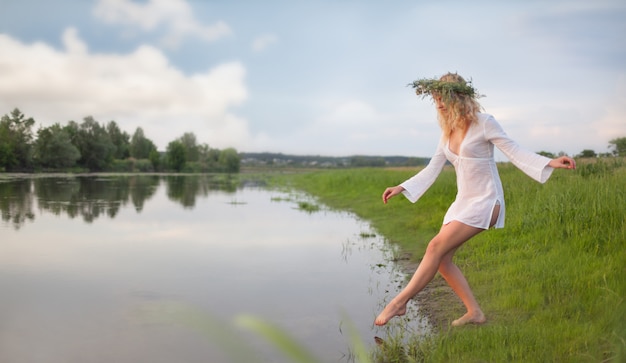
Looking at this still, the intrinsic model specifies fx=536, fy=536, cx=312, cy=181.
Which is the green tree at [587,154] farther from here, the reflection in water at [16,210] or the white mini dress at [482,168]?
the reflection in water at [16,210]

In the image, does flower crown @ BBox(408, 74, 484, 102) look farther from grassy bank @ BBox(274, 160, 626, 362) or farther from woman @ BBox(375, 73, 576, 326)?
grassy bank @ BBox(274, 160, 626, 362)

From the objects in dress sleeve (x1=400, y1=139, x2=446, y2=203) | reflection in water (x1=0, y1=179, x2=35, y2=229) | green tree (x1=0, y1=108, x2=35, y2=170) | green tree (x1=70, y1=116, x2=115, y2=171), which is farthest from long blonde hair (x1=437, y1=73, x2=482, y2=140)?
green tree (x1=70, y1=116, x2=115, y2=171)

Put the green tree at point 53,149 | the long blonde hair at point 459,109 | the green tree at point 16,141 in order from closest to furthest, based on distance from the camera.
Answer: the long blonde hair at point 459,109 < the green tree at point 16,141 < the green tree at point 53,149

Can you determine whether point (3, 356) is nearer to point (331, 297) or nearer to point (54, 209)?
point (331, 297)

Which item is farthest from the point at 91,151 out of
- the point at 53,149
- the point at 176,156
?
the point at 176,156

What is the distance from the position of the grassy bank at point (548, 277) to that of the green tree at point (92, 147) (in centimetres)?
7683

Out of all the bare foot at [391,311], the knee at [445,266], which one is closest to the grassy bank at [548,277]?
the bare foot at [391,311]

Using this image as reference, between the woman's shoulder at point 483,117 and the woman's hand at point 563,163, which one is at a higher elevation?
the woman's shoulder at point 483,117

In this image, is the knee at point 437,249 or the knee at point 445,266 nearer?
the knee at point 437,249

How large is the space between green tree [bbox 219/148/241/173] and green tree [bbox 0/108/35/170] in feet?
134

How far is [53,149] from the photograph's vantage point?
6619 cm

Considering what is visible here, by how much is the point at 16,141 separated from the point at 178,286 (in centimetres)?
6394

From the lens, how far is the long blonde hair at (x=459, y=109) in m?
4.23

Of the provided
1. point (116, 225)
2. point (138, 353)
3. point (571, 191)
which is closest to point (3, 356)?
point (138, 353)
